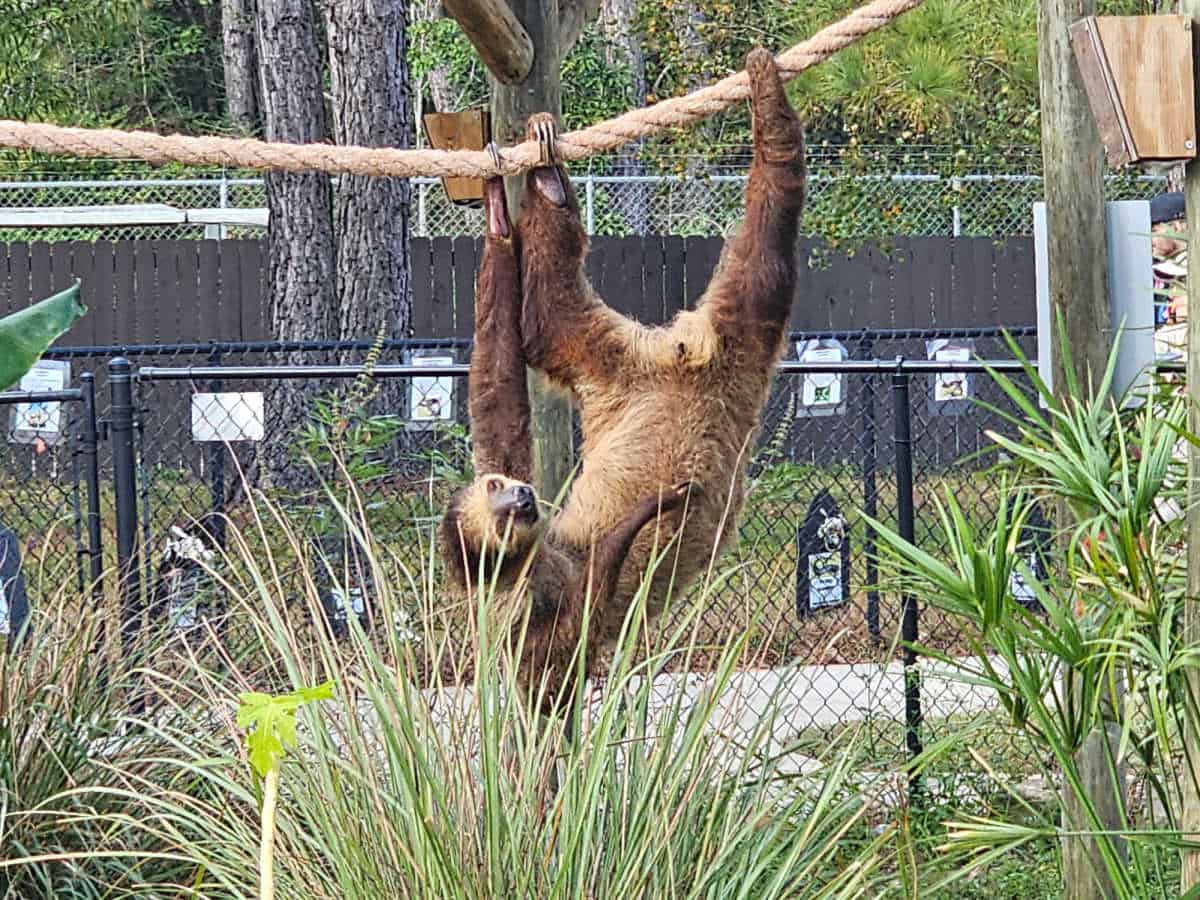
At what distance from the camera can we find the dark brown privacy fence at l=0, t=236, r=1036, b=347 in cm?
1408

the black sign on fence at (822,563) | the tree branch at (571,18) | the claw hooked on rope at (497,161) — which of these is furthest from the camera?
the black sign on fence at (822,563)

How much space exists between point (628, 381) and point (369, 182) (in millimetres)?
7182

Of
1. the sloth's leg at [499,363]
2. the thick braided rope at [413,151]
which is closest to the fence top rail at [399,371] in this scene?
the sloth's leg at [499,363]

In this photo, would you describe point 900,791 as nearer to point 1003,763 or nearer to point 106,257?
point 1003,763

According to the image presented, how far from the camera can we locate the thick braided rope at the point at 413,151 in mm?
3865

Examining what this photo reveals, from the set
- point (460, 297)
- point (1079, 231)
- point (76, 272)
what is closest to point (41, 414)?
point (1079, 231)

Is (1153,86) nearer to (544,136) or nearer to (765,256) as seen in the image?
(765,256)

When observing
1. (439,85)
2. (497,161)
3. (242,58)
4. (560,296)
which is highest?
(439,85)

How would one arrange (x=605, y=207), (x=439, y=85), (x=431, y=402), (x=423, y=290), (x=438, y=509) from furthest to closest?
(x=439, y=85) < (x=605, y=207) < (x=423, y=290) < (x=438, y=509) < (x=431, y=402)

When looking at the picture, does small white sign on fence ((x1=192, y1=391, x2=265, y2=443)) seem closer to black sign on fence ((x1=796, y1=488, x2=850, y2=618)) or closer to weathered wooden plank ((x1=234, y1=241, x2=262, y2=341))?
black sign on fence ((x1=796, y1=488, x2=850, y2=618))

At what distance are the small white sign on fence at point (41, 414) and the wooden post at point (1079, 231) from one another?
3.81 metres

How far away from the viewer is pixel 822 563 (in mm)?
6137

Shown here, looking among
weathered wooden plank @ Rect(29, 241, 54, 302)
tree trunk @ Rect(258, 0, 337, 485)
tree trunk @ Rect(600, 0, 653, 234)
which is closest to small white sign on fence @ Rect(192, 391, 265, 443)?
tree trunk @ Rect(258, 0, 337, 485)

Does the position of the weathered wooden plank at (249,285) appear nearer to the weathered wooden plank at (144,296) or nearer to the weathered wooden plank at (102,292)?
the weathered wooden plank at (144,296)
